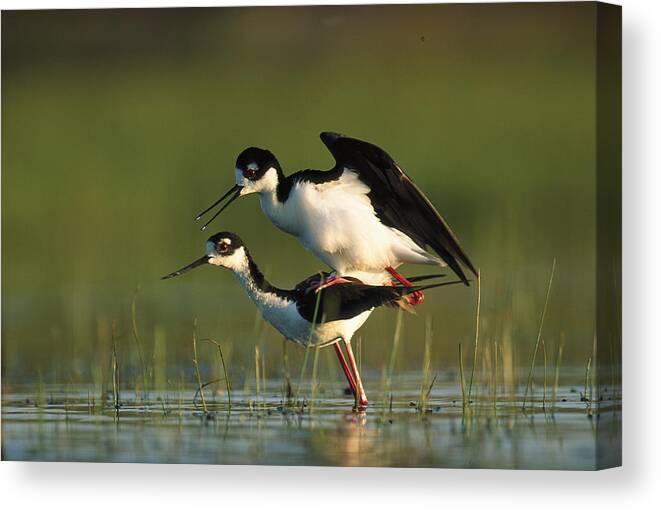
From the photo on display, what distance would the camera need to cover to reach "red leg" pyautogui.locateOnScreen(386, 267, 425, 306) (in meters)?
6.72

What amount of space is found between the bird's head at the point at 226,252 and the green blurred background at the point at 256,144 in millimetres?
37

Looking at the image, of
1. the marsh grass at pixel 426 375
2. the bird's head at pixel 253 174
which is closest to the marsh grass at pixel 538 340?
the marsh grass at pixel 426 375

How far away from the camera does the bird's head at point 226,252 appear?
6793mm

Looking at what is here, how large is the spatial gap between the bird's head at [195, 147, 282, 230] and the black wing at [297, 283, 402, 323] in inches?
16.2

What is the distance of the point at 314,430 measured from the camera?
6.63 meters

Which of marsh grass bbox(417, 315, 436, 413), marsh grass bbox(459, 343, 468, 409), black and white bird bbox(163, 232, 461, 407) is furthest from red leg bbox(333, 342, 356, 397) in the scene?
marsh grass bbox(459, 343, 468, 409)

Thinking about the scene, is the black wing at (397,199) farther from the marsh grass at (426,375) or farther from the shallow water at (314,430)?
the shallow water at (314,430)

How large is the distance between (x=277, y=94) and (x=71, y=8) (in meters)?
0.80

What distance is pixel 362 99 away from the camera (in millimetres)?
6699

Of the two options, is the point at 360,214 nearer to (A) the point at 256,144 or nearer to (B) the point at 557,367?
(A) the point at 256,144

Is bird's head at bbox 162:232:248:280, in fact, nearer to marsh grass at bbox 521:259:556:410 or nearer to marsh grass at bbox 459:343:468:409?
marsh grass at bbox 459:343:468:409

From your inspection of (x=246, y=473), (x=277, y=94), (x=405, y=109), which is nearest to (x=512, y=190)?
(x=405, y=109)

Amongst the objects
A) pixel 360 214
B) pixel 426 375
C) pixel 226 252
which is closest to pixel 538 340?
pixel 426 375

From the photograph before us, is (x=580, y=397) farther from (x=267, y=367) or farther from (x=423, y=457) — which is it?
(x=267, y=367)
